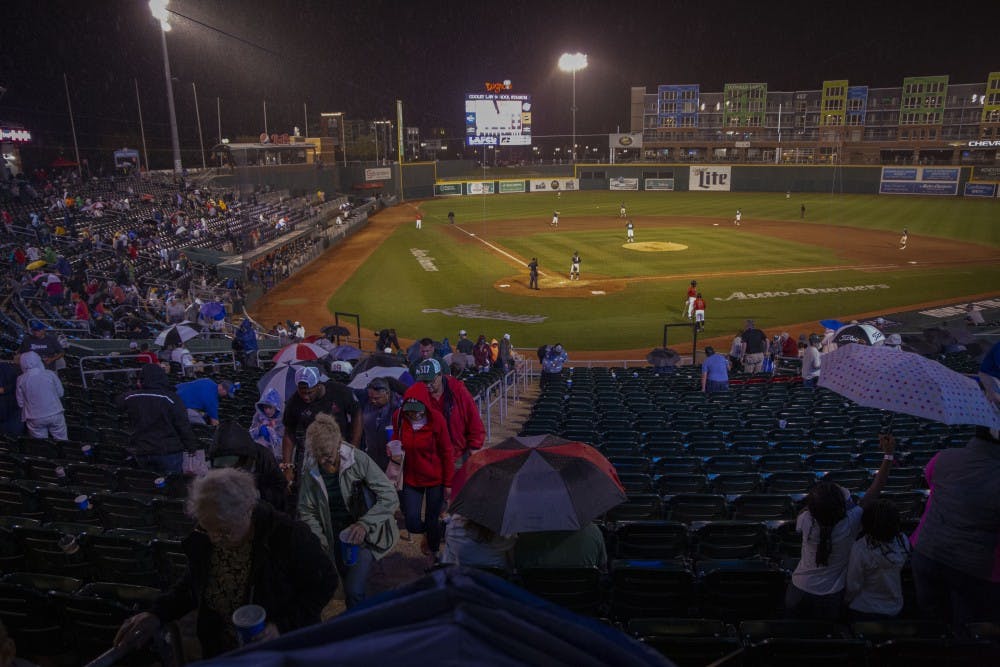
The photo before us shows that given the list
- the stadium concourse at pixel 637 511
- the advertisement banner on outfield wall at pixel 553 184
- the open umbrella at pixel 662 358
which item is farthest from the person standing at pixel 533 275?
the advertisement banner on outfield wall at pixel 553 184

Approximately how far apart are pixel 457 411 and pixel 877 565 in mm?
3620

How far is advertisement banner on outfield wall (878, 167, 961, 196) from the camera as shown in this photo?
216 ft

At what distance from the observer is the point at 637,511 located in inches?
245

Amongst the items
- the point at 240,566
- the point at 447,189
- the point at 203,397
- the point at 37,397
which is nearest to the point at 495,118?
the point at 447,189

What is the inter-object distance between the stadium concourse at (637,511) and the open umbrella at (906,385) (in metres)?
0.54

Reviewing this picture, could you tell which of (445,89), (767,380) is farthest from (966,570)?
(445,89)

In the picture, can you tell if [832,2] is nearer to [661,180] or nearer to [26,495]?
[661,180]

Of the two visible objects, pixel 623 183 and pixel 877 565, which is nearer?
pixel 877 565

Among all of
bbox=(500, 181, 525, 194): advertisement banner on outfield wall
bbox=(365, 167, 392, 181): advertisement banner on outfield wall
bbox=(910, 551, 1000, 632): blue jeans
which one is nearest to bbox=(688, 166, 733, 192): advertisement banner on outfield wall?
bbox=(500, 181, 525, 194): advertisement banner on outfield wall

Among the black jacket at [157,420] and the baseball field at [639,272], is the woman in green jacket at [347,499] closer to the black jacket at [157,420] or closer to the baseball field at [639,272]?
the black jacket at [157,420]

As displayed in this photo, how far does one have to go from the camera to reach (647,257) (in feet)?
121

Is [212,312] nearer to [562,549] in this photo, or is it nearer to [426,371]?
[426,371]

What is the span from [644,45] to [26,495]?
109 metres

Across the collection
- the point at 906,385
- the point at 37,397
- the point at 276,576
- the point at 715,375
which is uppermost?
the point at 906,385
